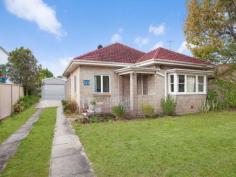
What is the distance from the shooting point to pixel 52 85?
35.4 metres

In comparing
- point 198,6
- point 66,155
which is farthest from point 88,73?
point 66,155

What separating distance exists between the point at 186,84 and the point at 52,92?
25541mm

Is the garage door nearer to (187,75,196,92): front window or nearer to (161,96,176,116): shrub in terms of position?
(161,96,176,116): shrub

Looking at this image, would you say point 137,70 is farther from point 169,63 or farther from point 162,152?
point 162,152

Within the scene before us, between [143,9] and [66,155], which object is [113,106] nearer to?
[66,155]

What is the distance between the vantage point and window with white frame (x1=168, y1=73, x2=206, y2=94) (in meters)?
14.4

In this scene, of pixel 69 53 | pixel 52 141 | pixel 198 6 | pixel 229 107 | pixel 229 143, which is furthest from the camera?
pixel 69 53

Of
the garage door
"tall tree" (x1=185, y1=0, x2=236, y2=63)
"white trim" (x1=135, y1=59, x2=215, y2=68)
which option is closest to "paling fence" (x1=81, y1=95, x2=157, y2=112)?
"white trim" (x1=135, y1=59, x2=215, y2=68)

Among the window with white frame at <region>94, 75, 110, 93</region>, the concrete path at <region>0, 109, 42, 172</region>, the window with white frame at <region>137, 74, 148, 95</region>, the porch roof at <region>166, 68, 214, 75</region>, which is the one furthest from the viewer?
the window with white frame at <region>137, 74, 148, 95</region>

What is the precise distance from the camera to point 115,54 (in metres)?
17.2

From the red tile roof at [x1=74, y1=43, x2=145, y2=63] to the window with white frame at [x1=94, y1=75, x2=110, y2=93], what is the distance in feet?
4.16

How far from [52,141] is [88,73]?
8.27m

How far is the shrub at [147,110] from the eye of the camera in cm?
1324

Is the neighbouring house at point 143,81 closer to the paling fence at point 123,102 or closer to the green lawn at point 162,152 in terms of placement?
the paling fence at point 123,102
